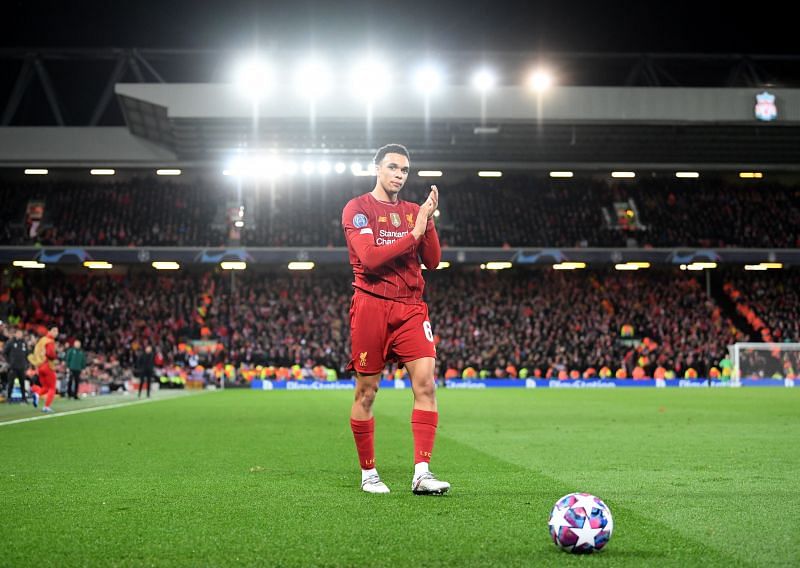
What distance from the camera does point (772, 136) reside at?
138 ft

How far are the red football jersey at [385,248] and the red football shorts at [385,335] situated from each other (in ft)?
0.32

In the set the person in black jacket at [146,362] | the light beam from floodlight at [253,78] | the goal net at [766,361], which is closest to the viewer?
the person in black jacket at [146,362]

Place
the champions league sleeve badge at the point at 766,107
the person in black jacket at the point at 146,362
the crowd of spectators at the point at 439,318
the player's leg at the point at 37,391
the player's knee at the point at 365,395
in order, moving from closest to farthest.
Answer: the player's knee at the point at 365,395, the player's leg at the point at 37,391, the person in black jacket at the point at 146,362, the crowd of spectators at the point at 439,318, the champions league sleeve badge at the point at 766,107

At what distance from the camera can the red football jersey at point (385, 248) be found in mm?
6574

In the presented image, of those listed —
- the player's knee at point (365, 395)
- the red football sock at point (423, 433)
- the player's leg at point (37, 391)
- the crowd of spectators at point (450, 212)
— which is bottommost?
the player's leg at point (37, 391)

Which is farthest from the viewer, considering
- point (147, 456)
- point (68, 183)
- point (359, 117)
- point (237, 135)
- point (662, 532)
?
point (68, 183)

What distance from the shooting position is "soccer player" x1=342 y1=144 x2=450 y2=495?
6449mm

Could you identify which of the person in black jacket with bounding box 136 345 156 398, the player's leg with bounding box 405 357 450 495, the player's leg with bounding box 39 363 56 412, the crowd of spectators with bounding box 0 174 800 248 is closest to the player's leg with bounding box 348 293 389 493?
the player's leg with bounding box 405 357 450 495

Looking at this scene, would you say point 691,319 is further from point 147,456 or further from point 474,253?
point 147,456

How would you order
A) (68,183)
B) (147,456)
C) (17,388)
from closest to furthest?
1. (147,456)
2. (17,388)
3. (68,183)

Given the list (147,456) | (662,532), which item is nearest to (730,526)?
(662,532)

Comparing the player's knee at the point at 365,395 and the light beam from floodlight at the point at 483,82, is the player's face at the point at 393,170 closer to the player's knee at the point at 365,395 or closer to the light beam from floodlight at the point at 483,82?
the player's knee at the point at 365,395

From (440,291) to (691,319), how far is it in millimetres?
12126

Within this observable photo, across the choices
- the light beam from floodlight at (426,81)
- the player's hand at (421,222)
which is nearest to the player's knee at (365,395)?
the player's hand at (421,222)
